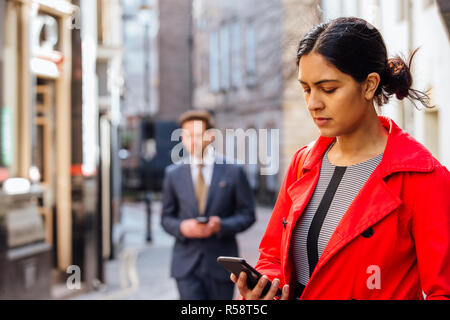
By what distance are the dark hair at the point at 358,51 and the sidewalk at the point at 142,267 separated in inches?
244

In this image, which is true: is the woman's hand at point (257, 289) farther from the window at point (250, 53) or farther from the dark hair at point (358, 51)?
the window at point (250, 53)

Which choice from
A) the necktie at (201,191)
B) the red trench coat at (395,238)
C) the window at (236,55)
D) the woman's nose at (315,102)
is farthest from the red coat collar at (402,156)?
the window at (236,55)

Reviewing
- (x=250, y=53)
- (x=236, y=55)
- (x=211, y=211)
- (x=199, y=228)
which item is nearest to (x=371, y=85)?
(x=199, y=228)

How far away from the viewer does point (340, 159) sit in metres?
2.05

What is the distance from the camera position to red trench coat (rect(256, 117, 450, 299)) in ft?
5.62

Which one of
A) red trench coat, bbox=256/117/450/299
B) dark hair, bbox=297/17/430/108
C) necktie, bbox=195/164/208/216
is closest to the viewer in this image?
red trench coat, bbox=256/117/450/299

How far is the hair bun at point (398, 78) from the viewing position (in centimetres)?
202

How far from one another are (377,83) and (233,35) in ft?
81.6

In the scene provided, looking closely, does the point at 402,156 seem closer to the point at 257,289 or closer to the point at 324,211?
the point at 324,211

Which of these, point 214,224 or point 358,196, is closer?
point 358,196

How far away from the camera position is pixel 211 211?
4934mm

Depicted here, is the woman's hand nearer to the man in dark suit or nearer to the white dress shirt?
the man in dark suit

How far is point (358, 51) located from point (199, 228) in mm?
2903

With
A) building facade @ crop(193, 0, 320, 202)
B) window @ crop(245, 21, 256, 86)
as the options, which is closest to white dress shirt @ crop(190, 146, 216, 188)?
building facade @ crop(193, 0, 320, 202)
